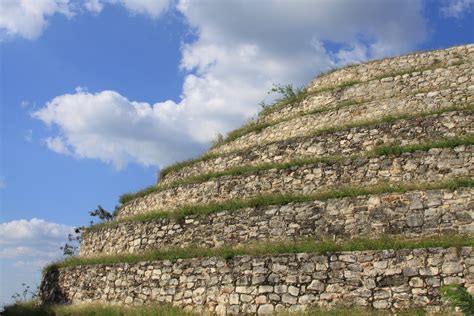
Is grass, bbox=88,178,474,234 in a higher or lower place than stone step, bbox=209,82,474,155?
lower

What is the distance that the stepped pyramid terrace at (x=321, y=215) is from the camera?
1462cm

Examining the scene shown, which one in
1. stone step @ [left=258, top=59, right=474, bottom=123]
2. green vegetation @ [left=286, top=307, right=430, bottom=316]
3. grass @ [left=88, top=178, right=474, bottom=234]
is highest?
stone step @ [left=258, top=59, right=474, bottom=123]

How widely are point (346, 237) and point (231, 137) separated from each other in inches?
507

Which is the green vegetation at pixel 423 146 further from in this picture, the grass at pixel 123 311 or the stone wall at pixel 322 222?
the grass at pixel 123 311

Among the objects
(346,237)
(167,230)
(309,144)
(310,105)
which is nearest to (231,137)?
(310,105)

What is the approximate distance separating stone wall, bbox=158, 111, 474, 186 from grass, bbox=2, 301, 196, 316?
28.1 ft

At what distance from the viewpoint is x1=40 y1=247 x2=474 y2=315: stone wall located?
13.7m

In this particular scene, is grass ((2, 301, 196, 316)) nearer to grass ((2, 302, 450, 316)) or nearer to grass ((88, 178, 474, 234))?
grass ((2, 302, 450, 316))

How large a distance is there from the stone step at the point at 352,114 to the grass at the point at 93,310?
407 inches

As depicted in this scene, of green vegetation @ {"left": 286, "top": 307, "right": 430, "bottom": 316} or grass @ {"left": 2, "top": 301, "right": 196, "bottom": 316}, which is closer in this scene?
green vegetation @ {"left": 286, "top": 307, "right": 430, "bottom": 316}

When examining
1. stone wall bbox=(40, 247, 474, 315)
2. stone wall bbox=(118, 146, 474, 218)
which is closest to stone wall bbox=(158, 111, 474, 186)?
stone wall bbox=(118, 146, 474, 218)

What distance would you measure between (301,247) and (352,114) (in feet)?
31.8

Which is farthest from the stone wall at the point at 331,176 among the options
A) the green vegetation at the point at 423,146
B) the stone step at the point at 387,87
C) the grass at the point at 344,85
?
the grass at the point at 344,85

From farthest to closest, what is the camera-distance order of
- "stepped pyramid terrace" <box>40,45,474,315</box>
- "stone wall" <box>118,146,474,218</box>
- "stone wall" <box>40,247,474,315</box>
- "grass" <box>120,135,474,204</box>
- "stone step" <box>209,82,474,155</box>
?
"stone step" <box>209,82,474,155</box> → "grass" <box>120,135,474,204</box> → "stone wall" <box>118,146,474,218</box> → "stepped pyramid terrace" <box>40,45,474,315</box> → "stone wall" <box>40,247,474,315</box>
